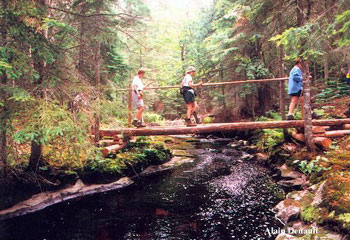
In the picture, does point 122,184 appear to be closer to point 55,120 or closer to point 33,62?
point 55,120

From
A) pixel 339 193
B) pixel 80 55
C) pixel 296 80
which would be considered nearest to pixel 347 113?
pixel 296 80

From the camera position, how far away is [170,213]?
19.1ft

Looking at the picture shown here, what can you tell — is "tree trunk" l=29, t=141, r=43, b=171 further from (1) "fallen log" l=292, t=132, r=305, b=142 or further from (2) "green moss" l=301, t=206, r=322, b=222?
(1) "fallen log" l=292, t=132, r=305, b=142

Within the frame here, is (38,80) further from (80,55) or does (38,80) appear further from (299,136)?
(299,136)

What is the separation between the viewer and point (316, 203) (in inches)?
176

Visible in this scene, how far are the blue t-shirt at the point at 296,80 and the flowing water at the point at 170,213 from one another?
3.19m

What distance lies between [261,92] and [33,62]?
41.3ft

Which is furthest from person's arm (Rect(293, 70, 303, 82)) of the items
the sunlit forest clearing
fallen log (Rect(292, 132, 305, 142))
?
fallen log (Rect(292, 132, 305, 142))

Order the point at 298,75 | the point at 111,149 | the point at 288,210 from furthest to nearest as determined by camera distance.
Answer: the point at 111,149
the point at 298,75
the point at 288,210

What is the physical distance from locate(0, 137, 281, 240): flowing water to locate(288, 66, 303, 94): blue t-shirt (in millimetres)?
3190

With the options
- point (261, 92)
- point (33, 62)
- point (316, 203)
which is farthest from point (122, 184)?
point (261, 92)

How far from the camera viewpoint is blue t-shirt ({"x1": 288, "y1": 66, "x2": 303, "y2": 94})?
24.5 ft

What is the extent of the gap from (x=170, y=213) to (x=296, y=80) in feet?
19.4

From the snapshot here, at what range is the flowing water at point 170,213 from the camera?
4.86 meters
